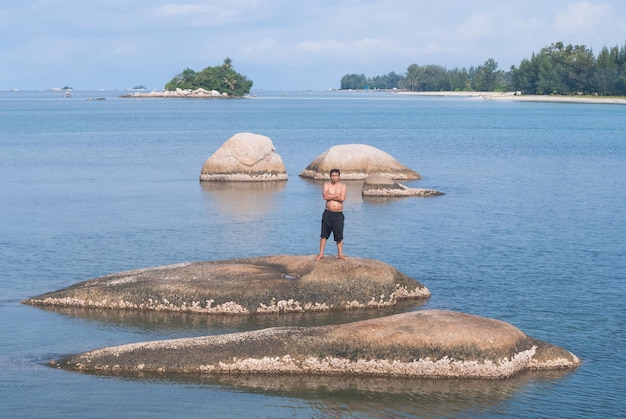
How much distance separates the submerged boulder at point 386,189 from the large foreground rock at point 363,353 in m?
24.4

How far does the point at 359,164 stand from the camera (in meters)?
47.9

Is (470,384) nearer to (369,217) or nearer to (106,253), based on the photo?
(106,253)

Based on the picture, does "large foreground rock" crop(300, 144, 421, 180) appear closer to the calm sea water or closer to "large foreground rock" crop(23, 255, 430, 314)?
the calm sea water

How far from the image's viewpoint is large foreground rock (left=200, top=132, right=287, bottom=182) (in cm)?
4656

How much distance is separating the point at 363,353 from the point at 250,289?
4892 mm

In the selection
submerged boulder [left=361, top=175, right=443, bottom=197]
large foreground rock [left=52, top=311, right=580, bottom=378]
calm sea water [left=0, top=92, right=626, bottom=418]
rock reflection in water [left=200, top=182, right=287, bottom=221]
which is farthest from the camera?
submerged boulder [left=361, top=175, right=443, bottom=197]

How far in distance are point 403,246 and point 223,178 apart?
767 inches

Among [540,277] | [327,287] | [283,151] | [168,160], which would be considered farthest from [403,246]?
[283,151]

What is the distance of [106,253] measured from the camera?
28109 millimetres

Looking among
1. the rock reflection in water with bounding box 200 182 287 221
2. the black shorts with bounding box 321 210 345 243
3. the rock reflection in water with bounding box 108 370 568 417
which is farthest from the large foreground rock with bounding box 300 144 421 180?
the rock reflection in water with bounding box 108 370 568 417

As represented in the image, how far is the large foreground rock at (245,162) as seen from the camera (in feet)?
153

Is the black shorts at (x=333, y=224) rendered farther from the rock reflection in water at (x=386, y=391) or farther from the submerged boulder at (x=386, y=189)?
the submerged boulder at (x=386, y=189)

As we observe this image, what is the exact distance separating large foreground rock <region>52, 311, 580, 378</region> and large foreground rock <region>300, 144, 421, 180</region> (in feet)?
100

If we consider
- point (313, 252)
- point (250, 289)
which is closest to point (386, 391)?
point (250, 289)
